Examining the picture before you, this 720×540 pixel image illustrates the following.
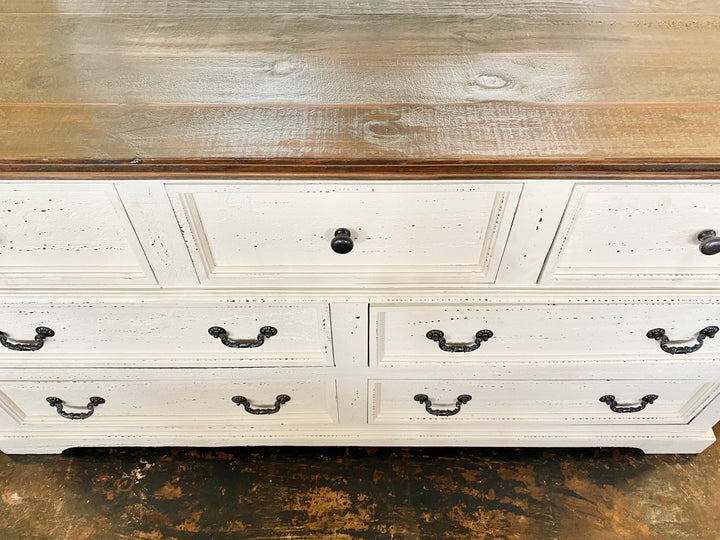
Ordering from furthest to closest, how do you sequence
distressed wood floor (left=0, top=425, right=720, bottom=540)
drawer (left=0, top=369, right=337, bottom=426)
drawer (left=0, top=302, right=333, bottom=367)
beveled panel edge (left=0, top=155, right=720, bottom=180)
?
distressed wood floor (left=0, top=425, right=720, bottom=540)
drawer (left=0, top=369, right=337, bottom=426)
drawer (left=0, top=302, right=333, bottom=367)
beveled panel edge (left=0, top=155, right=720, bottom=180)

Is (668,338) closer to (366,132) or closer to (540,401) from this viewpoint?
(540,401)

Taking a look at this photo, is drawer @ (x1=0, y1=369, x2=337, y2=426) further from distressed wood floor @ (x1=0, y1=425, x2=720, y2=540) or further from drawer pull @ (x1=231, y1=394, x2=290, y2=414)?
distressed wood floor @ (x1=0, y1=425, x2=720, y2=540)

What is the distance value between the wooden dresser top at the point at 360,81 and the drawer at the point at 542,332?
12.8 inches

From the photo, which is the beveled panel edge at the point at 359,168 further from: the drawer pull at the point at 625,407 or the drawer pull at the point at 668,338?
the drawer pull at the point at 625,407

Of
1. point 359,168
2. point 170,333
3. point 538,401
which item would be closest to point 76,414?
point 170,333

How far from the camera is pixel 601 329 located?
1.00 metres

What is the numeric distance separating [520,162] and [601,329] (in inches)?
18.0

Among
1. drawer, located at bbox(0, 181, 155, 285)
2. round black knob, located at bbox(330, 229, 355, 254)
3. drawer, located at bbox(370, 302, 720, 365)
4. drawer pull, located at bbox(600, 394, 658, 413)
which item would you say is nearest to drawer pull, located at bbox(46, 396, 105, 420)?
drawer, located at bbox(0, 181, 155, 285)

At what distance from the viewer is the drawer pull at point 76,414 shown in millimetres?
1152

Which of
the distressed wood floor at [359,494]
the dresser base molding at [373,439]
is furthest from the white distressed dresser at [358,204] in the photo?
the distressed wood floor at [359,494]

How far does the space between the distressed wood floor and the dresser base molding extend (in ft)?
0.22

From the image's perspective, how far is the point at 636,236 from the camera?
821 millimetres

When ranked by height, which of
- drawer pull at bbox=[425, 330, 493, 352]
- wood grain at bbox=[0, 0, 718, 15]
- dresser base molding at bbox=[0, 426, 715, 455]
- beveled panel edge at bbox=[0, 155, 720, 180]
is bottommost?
dresser base molding at bbox=[0, 426, 715, 455]

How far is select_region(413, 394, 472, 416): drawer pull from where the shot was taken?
117 centimetres
